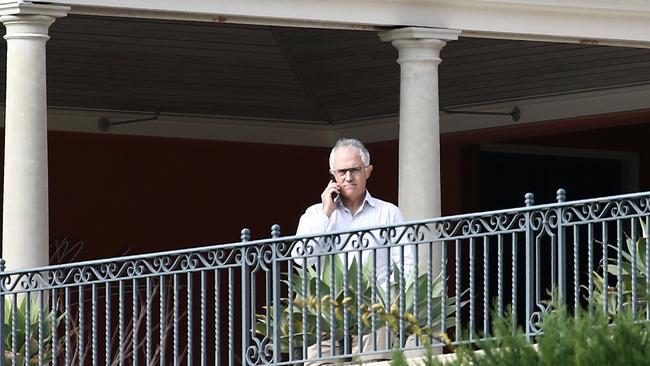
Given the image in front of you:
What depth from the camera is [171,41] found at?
14961mm

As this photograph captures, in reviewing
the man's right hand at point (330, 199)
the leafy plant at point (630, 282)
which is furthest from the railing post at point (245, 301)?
the leafy plant at point (630, 282)

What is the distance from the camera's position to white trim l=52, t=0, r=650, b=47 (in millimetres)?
11258

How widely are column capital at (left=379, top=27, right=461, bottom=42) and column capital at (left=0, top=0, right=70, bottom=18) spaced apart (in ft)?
7.29

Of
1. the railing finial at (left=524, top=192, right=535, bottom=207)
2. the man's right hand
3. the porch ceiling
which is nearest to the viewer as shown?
the railing finial at (left=524, top=192, right=535, bottom=207)

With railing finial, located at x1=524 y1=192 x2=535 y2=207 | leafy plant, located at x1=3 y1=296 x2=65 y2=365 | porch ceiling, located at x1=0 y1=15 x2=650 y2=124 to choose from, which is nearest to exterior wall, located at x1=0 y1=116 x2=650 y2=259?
porch ceiling, located at x1=0 y1=15 x2=650 y2=124

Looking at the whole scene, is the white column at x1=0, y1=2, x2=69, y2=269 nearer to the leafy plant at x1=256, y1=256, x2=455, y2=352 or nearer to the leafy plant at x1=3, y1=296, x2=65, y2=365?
the leafy plant at x1=3, y1=296, x2=65, y2=365

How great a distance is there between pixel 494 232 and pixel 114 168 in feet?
26.1

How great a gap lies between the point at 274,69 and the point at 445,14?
3.92 meters

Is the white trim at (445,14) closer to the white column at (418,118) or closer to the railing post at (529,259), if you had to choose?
the white column at (418,118)

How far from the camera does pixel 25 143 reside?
10.7 meters

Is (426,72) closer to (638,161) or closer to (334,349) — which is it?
(334,349)

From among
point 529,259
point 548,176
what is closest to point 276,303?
point 529,259

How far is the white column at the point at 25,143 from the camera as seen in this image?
35.2 feet

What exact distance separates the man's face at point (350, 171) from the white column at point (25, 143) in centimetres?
223
